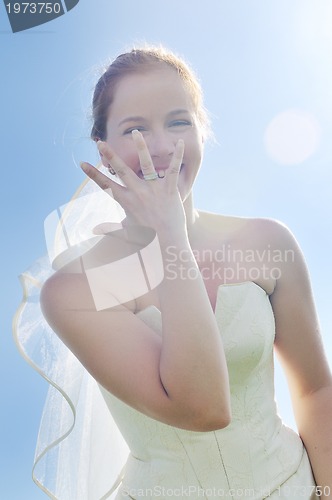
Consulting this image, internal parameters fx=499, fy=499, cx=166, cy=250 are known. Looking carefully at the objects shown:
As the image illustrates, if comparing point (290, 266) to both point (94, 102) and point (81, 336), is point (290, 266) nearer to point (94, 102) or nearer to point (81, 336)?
point (81, 336)

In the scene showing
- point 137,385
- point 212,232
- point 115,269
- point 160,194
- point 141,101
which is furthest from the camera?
point 212,232

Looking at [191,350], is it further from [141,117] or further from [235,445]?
[141,117]

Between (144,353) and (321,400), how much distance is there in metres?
0.94

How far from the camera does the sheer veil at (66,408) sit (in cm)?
269

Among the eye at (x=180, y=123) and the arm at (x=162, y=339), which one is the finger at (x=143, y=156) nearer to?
the arm at (x=162, y=339)

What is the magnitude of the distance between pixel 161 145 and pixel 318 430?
1397 mm

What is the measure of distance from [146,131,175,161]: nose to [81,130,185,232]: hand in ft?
0.94

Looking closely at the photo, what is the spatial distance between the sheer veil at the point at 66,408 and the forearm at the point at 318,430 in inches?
42.0

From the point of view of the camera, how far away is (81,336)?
1.76m

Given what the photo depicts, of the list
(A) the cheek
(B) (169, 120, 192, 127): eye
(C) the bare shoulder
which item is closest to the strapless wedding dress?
(C) the bare shoulder

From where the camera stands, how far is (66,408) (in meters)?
2.89

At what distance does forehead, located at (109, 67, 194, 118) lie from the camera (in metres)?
2.24

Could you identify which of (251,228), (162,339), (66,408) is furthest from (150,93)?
(66,408)

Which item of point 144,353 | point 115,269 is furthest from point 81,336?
point 115,269
